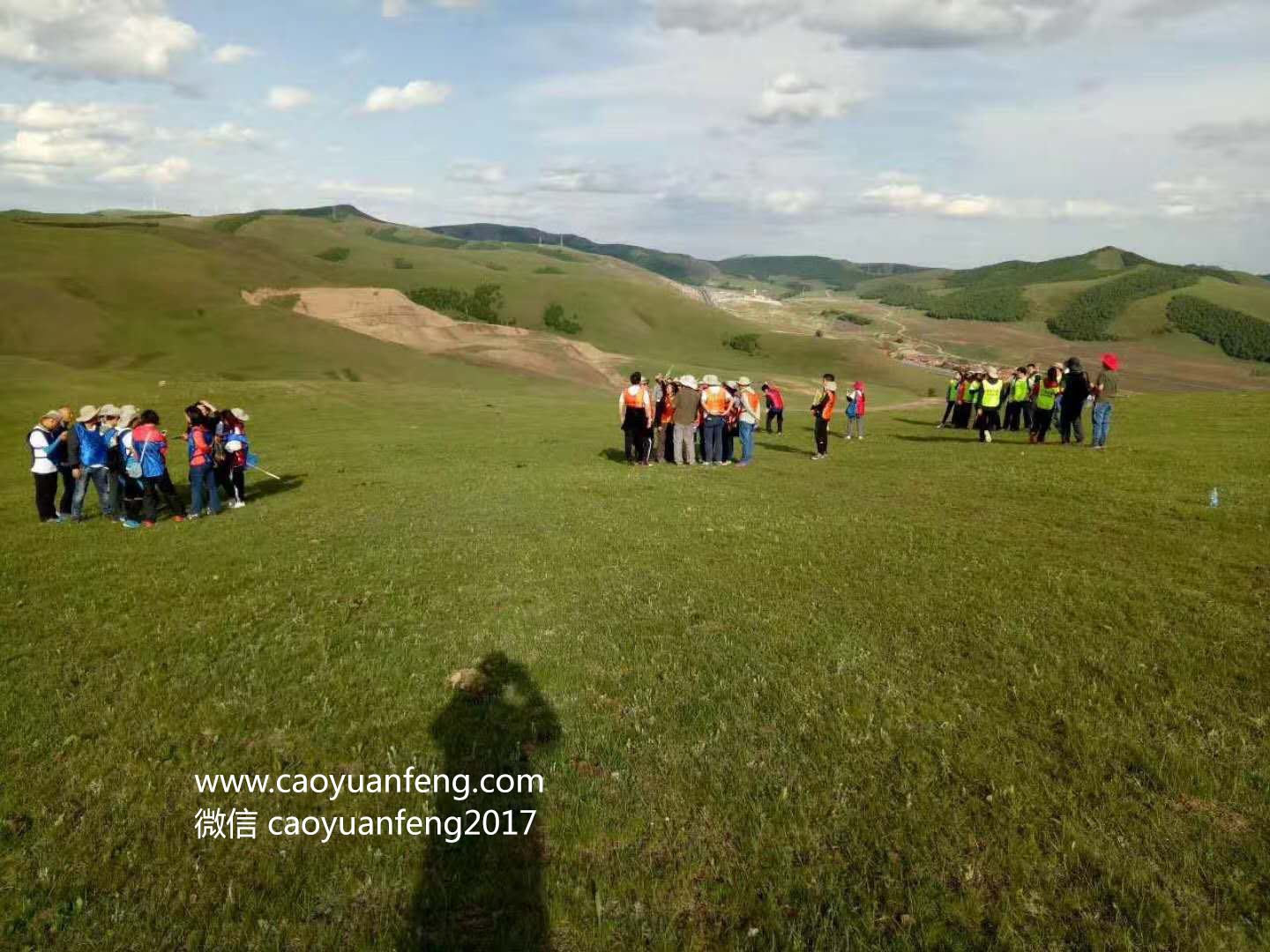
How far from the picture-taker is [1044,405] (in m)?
26.8

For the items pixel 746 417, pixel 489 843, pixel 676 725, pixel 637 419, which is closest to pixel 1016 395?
pixel 746 417

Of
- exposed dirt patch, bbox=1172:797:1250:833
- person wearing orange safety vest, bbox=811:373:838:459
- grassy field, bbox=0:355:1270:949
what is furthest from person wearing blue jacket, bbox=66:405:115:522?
exposed dirt patch, bbox=1172:797:1250:833

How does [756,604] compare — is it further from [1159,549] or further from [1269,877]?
[1159,549]

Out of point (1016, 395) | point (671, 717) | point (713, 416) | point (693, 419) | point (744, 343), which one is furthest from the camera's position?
point (744, 343)

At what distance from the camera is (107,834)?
6.36 m

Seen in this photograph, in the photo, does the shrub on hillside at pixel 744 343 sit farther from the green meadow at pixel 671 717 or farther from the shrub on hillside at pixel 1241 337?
the shrub on hillside at pixel 1241 337

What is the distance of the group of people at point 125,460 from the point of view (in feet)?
58.9

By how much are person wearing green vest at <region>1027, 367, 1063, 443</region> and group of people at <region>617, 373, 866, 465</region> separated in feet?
26.2

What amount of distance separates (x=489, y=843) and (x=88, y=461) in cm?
1770

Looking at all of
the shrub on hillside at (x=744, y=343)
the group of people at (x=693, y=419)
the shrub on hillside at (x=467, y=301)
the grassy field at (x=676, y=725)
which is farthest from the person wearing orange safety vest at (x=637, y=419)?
the shrub on hillside at (x=467, y=301)

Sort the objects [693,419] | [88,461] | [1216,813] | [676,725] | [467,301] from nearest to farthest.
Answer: [1216,813]
[676,725]
[88,461]
[693,419]
[467,301]

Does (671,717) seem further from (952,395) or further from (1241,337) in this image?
(1241,337)

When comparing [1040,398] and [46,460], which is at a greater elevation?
[1040,398]

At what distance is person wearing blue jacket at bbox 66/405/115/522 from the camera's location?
18484 millimetres
